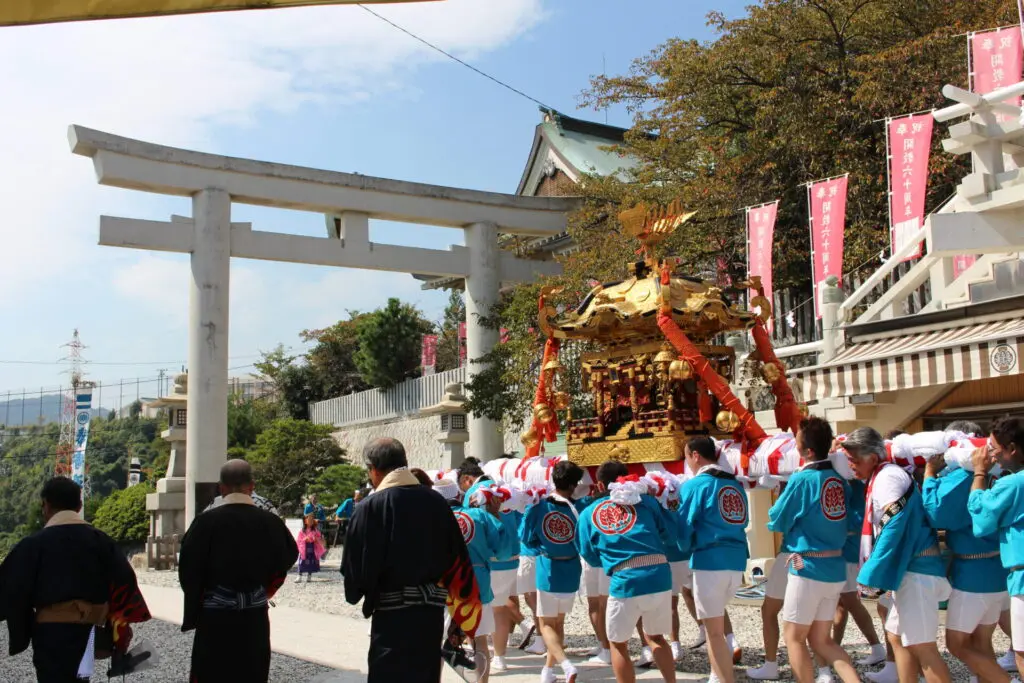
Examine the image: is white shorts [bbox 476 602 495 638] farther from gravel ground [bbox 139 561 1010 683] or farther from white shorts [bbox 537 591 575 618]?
gravel ground [bbox 139 561 1010 683]

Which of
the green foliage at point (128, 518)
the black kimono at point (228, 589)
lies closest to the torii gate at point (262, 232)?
the green foliage at point (128, 518)

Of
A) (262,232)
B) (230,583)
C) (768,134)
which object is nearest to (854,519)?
(230,583)

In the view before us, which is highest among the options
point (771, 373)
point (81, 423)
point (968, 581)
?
point (81, 423)

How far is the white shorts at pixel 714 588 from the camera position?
602 centimetres

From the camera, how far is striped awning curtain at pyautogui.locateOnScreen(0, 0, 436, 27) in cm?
238

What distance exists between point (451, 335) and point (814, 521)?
82.4 ft

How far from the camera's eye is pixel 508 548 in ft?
24.5

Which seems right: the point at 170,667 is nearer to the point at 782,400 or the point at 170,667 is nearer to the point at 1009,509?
the point at 782,400

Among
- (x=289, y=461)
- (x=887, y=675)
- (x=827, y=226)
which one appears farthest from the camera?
(x=289, y=461)

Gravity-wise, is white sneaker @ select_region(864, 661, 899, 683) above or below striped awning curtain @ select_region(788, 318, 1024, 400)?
below

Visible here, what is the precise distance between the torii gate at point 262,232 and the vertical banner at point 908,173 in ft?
25.2

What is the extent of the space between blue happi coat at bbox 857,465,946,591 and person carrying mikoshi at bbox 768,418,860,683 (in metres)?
0.45

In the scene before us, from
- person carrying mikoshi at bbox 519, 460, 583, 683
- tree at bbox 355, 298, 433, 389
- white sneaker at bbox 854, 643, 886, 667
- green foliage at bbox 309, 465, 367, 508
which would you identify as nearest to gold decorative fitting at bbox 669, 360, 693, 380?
person carrying mikoshi at bbox 519, 460, 583, 683

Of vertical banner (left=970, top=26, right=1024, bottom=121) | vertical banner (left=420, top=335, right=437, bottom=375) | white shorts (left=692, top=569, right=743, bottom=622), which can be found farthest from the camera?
vertical banner (left=420, top=335, right=437, bottom=375)
